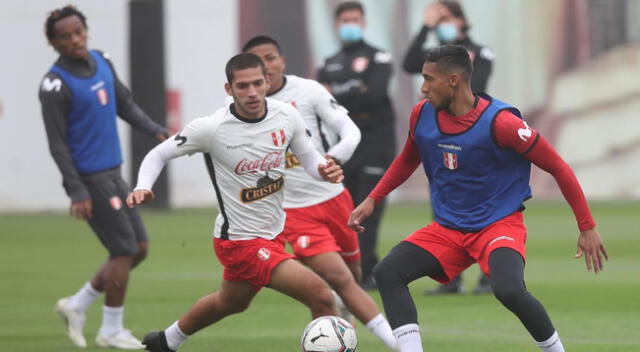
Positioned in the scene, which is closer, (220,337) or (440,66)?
(440,66)

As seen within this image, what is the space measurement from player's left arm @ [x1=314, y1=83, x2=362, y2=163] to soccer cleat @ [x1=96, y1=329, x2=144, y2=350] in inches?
77.8

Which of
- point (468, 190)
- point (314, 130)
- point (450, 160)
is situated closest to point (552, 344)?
point (468, 190)

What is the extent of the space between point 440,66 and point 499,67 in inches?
818

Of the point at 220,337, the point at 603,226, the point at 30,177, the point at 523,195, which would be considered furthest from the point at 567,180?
the point at 30,177

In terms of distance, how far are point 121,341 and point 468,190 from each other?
10.6ft

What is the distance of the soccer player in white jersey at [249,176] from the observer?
8.45 meters

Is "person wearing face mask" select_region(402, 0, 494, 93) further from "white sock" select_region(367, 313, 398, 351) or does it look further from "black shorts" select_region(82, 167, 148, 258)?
"white sock" select_region(367, 313, 398, 351)

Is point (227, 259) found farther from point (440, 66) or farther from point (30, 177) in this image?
point (30, 177)

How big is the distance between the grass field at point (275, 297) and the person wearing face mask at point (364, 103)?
108cm

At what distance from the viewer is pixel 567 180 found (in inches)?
310

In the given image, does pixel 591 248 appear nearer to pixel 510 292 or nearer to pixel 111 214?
pixel 510 292

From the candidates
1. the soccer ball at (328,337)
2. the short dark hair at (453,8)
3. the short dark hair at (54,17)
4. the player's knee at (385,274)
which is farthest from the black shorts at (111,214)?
the short dark hair at (453,8)

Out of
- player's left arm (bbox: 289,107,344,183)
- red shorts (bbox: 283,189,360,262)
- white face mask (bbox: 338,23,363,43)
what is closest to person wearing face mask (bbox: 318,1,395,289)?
white face mask (bbox: 338,23,363,43)

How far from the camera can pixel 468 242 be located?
8.05m
